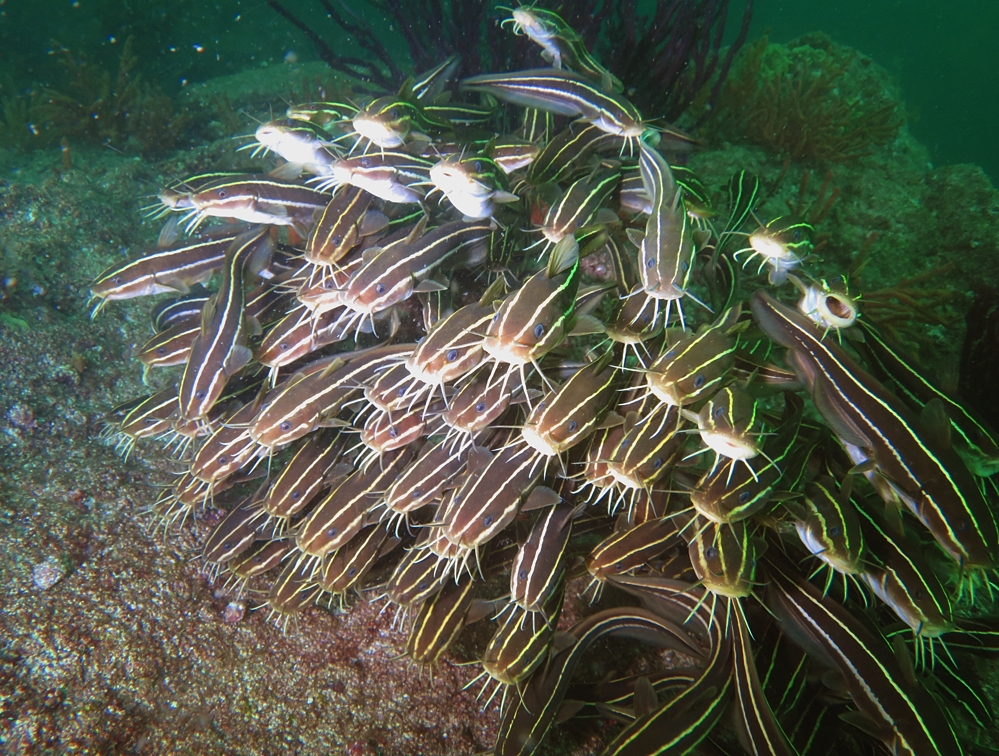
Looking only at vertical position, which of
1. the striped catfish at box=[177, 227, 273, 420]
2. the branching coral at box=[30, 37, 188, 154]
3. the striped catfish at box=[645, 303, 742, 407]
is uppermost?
the striped catfish at box=[645, 303, 742, 407]

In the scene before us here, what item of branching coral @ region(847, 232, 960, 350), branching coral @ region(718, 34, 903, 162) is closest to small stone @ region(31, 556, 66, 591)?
branching coral @ region(847, 232, 960, 350)

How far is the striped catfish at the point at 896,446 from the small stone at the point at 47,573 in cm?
602

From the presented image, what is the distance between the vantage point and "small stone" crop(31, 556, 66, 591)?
3.77 metres

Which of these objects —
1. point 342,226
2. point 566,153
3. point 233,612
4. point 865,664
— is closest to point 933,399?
point 865,664

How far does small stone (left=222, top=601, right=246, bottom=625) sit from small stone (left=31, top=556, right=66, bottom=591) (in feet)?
4.33

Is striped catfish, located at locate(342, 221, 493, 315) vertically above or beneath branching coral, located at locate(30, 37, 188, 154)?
above

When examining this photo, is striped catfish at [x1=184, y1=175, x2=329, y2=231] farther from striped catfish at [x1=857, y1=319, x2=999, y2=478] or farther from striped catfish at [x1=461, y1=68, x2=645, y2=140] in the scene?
striped catfish at [x1=857, y1=319, x2=999, y2=478]

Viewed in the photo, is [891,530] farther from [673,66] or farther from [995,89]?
[995,89]

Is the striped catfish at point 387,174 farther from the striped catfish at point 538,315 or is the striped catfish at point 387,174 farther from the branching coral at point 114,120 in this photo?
the branching coral at point 114,120

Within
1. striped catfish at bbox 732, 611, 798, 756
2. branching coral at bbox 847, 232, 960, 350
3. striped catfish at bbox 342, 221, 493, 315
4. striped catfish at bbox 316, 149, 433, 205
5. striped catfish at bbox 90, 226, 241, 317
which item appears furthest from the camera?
branching coral at bbox 847, 232, 960, 350

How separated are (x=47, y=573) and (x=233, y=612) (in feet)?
4.89

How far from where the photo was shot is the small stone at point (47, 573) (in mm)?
3773

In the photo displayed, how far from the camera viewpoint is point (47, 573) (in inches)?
151

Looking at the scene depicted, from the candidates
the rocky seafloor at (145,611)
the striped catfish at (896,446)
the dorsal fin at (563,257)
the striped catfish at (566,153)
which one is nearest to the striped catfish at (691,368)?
the striped catfish at (896,446)
